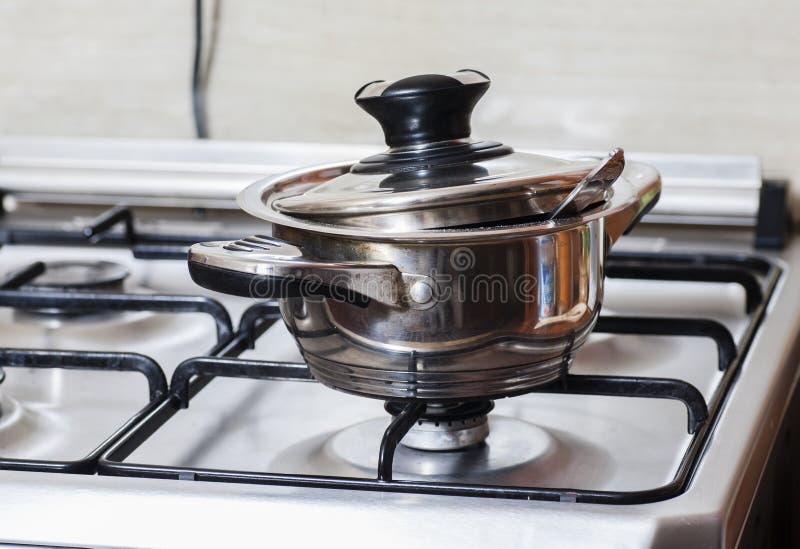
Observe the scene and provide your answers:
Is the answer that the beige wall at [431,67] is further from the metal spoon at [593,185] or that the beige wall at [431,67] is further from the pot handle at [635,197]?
the metal spoon at [593,185]

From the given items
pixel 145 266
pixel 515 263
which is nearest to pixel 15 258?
pixel 145 266

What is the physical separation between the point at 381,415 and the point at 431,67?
504 millimetres

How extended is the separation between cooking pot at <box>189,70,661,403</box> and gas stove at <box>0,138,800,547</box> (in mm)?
48

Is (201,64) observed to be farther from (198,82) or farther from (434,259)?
(434,259)

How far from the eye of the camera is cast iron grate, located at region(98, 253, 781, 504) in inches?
20.3

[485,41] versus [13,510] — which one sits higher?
[485,41]

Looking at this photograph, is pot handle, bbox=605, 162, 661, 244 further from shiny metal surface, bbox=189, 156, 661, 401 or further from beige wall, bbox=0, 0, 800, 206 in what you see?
beige wall, bbox=0, 0, 800, 206

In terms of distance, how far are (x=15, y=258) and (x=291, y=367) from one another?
503 mm

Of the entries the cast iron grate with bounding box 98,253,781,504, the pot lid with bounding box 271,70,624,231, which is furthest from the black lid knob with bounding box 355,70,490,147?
the cast iron grate with bounding box 98,253,781,504

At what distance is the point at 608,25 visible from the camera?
1.02 m

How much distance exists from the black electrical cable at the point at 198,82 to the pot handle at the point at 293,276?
2.10ft

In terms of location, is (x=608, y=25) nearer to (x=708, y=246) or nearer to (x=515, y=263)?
(x=708, y=246)

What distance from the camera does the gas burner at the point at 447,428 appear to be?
595 millimetres

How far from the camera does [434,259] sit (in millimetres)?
508
